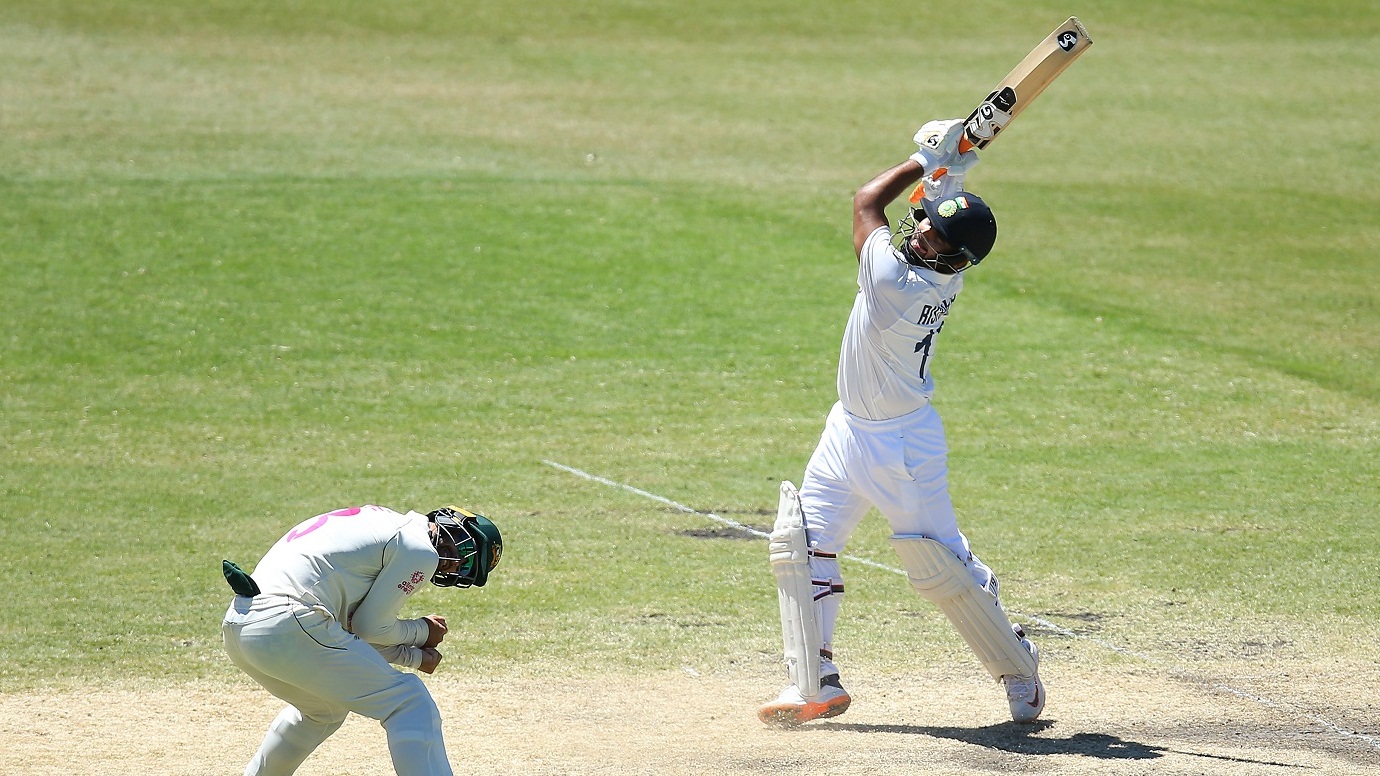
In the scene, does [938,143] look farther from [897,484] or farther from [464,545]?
[464,545]

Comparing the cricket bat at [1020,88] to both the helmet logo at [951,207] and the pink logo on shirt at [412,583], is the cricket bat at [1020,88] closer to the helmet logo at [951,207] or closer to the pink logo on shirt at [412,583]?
the helmet logo at [951,207]

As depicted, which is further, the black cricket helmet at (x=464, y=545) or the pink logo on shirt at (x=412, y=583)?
the black cricket helmet at (x=464, y=545)

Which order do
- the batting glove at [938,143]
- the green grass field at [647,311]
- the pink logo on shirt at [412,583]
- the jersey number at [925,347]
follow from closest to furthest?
the pink logo on shirt at [412,583], the jersey number at [925,347], the batting glove at [938,143], the green grass field at [647,311]

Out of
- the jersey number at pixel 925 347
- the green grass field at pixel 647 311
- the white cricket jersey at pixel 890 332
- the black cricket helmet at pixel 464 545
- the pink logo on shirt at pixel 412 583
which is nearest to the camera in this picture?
the pink logo on shirt at pixel 412 583

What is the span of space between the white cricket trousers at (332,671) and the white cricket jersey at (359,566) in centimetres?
9

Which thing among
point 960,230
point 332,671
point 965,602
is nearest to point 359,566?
point 332,671

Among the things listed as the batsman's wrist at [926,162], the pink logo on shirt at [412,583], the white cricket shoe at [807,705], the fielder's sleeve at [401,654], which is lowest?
the white cricket shoe at [807,705]

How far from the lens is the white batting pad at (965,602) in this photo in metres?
6.84

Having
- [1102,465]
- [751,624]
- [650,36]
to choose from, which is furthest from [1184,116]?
[751,624]

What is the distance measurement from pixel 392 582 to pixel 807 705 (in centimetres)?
217

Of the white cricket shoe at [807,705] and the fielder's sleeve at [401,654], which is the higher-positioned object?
the fielder's sleeve at [401,654]

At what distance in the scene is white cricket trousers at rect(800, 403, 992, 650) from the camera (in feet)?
22.6

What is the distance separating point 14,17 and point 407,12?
5.96 meters

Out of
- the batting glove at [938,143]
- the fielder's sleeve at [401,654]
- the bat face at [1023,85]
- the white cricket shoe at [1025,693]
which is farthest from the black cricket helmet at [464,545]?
the bat face at [1023,85]
